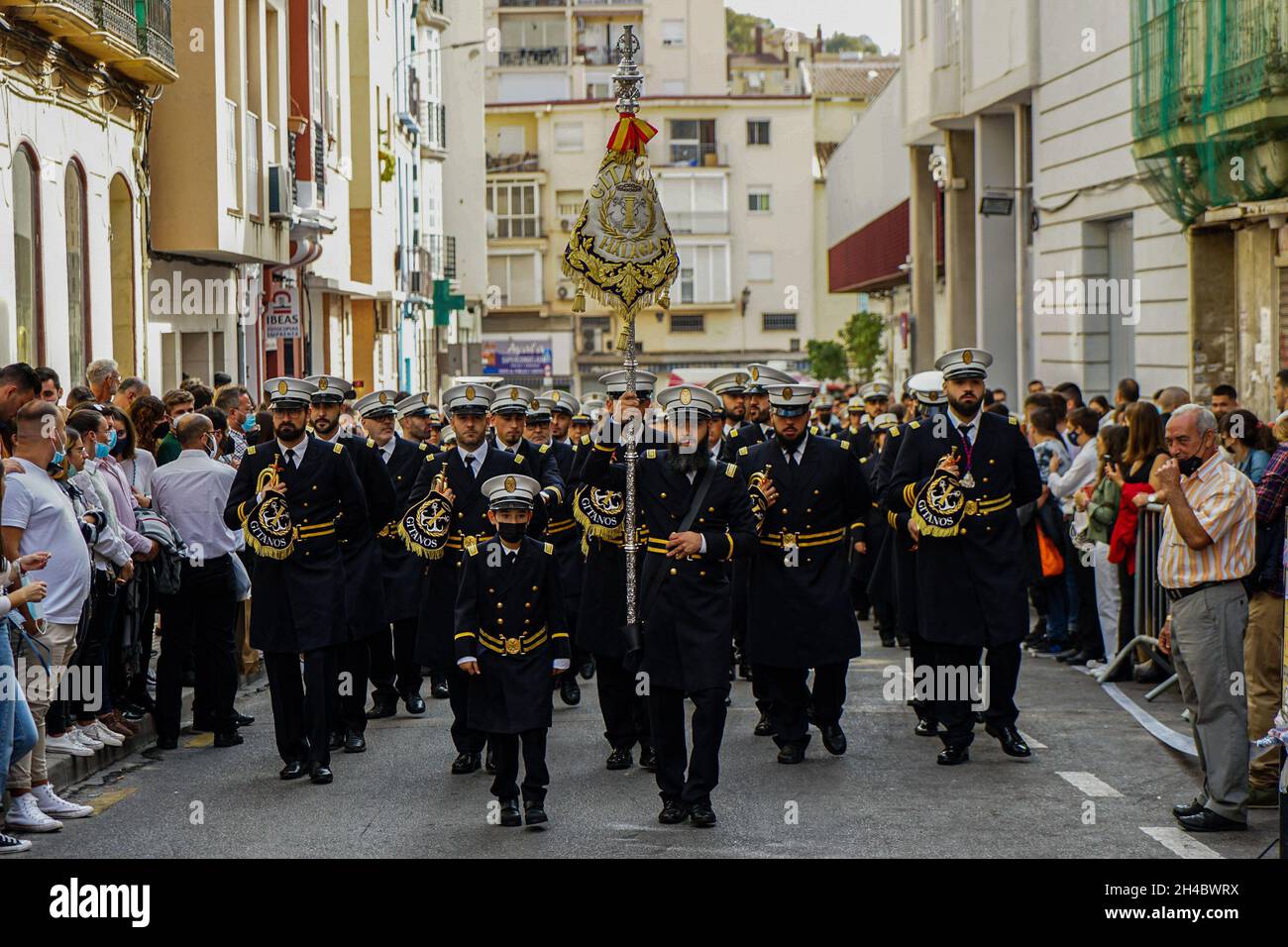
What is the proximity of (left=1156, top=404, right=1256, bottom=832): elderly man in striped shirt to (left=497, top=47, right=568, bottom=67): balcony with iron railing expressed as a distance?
69.3m

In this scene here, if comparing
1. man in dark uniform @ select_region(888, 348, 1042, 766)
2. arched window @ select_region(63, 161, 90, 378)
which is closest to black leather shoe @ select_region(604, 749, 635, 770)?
man in dark uniform @ select_region(888, 348, 1042, 766)

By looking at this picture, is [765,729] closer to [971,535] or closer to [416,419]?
[971,535]

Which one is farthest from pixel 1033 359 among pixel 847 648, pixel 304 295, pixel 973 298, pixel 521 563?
pixel 521 563

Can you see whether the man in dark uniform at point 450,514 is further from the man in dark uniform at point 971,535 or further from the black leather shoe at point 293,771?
the man in dark uniform at point 971,535

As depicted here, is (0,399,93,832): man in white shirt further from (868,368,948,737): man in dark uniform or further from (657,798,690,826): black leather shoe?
(868,368,948,737): man in dark uniform

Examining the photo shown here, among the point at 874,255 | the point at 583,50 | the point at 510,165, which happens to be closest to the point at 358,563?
the point at 874,255

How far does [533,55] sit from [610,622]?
68.2 metres

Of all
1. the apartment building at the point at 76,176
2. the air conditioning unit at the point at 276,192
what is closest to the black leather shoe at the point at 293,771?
the apartment building at the point at 76,176

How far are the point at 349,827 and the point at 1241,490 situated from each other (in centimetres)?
444

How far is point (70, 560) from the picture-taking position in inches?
363

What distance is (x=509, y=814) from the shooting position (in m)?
8.98

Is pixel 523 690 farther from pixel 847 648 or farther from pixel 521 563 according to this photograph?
pixel 847 648

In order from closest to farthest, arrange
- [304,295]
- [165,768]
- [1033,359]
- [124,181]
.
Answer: [165,768], [124,181], [1033,359], [304,295]

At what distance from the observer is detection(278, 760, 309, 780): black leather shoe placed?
10141 millimetres
